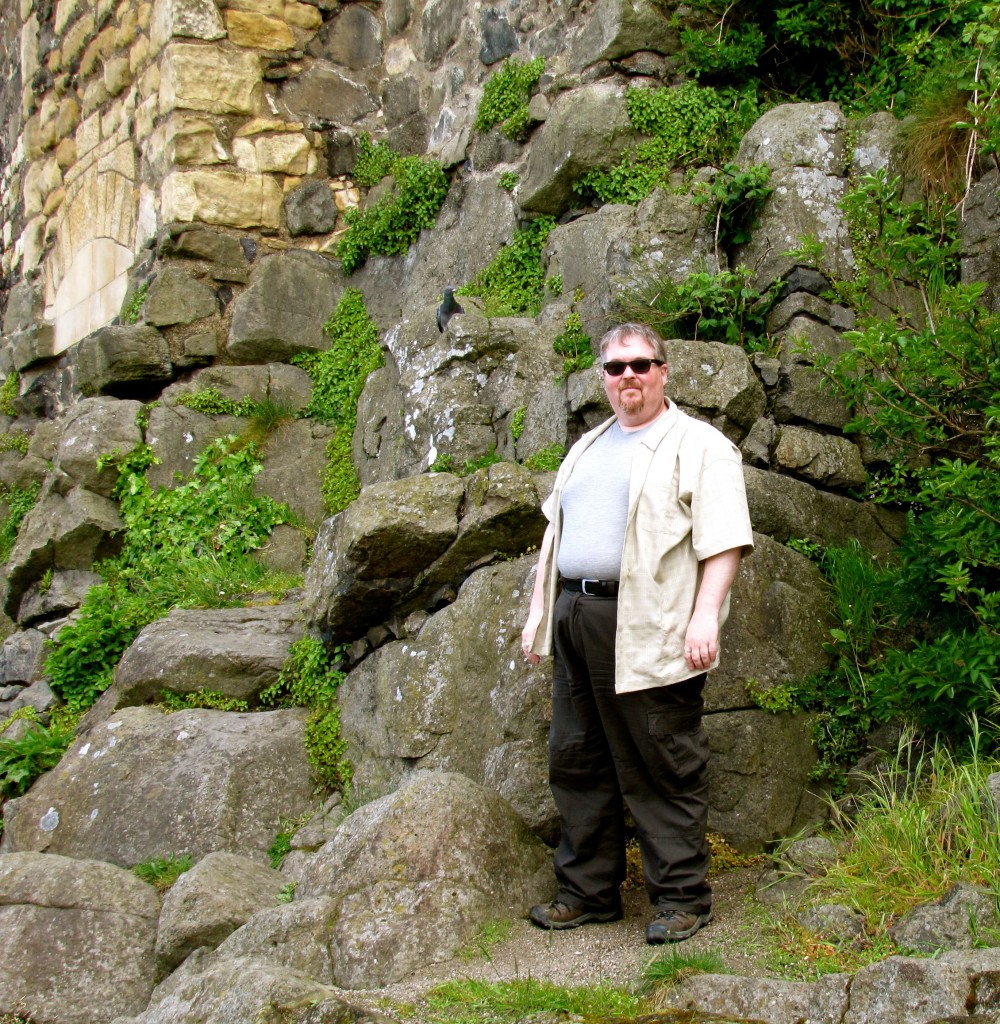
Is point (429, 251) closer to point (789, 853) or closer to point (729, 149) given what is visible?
point (729, 149)

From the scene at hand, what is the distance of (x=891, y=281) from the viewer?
16.7 feet

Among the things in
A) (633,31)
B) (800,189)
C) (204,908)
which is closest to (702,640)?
(204,908)

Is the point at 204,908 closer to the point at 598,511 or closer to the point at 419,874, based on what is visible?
the point at 419,874

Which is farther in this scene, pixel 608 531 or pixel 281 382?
pixel 281 382

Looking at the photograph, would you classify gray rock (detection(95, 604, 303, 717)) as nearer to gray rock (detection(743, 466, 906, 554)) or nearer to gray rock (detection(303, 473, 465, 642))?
gray rock (detection(303, 473, 465, 642))

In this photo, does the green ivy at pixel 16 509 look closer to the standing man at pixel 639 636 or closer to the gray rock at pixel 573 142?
the gray rock at pixel 573 142

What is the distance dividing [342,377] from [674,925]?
5.25 m

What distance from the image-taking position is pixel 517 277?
7.01m

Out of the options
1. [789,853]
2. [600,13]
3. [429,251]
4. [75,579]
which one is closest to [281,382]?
[429,251]

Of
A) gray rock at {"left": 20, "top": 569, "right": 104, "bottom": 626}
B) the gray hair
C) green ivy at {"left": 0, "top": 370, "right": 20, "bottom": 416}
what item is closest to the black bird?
gray rock at {"left": 20, "top": 569, "right": 104, "bottom": 626}

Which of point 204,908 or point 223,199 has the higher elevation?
point 223,199

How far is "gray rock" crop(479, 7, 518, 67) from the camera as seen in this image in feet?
25.8

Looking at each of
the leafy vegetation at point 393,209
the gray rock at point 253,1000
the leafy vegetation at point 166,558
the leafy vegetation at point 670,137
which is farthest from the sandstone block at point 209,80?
the gray rock at point 253,1000

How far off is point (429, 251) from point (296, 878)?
15.3ft
